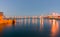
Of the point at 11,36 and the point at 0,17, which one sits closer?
the point at 11,36

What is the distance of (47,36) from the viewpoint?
10617 mm

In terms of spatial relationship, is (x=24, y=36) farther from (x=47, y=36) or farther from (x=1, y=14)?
(x=1, y=14)

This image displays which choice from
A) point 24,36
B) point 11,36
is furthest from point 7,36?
point 24,36

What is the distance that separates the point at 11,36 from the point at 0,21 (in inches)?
643

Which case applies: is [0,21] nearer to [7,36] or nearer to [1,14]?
[1,14]

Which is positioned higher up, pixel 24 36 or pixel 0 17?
pixel 0 17

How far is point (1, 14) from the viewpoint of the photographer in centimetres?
2688

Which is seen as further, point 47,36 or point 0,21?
point 0,21

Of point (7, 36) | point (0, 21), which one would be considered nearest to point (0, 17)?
point (0, 21)

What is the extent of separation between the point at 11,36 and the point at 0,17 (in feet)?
53.1

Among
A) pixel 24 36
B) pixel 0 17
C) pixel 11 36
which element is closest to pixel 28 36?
pixel 24 36

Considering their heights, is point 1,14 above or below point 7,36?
above

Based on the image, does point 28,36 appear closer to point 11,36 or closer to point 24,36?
point 24,36

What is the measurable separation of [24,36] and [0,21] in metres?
16.7
